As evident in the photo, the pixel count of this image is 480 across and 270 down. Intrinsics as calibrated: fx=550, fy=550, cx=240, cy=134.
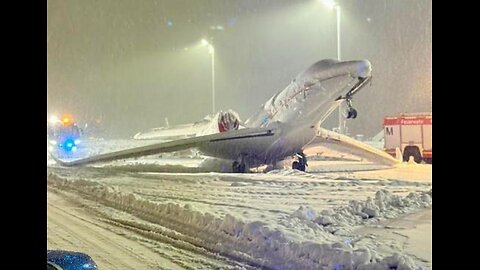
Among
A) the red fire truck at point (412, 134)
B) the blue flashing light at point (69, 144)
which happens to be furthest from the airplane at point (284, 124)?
the blue flashing light at point (69, 144)

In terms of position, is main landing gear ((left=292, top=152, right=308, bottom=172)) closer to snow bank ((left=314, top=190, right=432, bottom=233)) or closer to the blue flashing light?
snow bank ((left=314, top=190, right=432, bottom=233))

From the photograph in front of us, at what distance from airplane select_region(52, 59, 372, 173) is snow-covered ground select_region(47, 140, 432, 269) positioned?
0.06 m

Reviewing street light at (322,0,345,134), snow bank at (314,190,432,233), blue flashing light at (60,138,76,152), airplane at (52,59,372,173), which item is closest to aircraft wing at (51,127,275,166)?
airplane at (52,59,372,173)

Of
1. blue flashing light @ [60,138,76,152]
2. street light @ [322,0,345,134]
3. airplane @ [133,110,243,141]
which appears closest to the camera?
street light @ [322,0,345,134]

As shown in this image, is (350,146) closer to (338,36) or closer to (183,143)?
(338,36)

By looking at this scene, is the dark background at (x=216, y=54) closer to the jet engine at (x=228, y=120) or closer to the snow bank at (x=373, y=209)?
the jet engine at (x=228, y=120)

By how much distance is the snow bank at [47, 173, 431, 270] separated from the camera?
1786mm

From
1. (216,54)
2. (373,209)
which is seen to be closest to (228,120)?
(216,54)

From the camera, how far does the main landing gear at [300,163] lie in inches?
77.2

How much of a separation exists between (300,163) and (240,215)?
0.93ft

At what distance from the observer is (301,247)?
1833 mm
